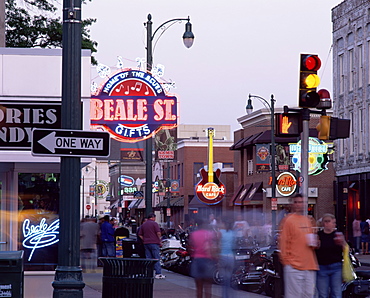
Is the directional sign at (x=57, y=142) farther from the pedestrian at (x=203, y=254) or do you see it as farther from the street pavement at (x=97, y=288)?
the street pavement at (x=97, y=288)

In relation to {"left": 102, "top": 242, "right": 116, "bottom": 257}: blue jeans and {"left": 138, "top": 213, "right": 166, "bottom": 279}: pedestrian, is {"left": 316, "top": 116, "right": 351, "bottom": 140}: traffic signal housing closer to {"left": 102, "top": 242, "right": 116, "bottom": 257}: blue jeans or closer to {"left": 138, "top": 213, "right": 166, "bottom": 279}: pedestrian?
{"left": 138, "top": 213, "right": 166, "bottom": 279}: pedestrian

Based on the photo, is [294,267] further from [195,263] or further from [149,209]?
[149,209]

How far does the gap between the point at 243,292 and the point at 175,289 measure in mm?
1727

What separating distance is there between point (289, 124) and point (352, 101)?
35873 millimetres

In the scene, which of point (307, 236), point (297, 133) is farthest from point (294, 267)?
point (297, 133)

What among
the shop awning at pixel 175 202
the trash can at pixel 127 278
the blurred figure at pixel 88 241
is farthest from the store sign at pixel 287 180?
the trash can at pixel 127 278

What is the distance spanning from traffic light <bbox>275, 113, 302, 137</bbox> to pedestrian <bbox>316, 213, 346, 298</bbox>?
144 centimetres

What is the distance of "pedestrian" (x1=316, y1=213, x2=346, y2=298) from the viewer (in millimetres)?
12375

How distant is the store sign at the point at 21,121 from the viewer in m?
15.4

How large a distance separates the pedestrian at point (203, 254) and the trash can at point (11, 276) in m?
5.46

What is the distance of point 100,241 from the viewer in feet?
87.5

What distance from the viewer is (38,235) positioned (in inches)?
766

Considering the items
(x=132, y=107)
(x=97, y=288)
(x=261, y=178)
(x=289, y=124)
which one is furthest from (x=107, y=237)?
(x=261, y=178)

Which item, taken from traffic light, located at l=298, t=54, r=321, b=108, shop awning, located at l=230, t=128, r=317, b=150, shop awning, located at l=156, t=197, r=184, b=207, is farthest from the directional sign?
shop awning, located at l=156, t=197, r=184, b=207
